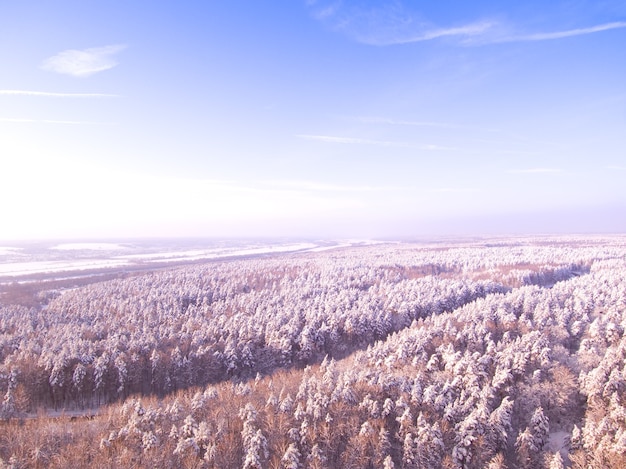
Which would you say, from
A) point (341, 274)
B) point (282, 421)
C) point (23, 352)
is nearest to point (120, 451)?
point (282, 421)

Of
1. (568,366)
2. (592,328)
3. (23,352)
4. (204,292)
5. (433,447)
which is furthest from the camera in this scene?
(204,292)

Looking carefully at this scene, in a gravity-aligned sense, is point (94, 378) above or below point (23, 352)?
below

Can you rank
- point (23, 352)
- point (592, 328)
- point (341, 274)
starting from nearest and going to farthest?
point (23, 352)
point (592, 328)
point (341, 274)

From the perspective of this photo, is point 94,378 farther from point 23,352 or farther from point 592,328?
point 592,328

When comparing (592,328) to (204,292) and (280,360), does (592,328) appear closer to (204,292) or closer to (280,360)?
(280,360)

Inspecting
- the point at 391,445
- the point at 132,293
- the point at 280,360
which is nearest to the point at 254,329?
the point at 280,360

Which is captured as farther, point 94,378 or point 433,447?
point 94,378
